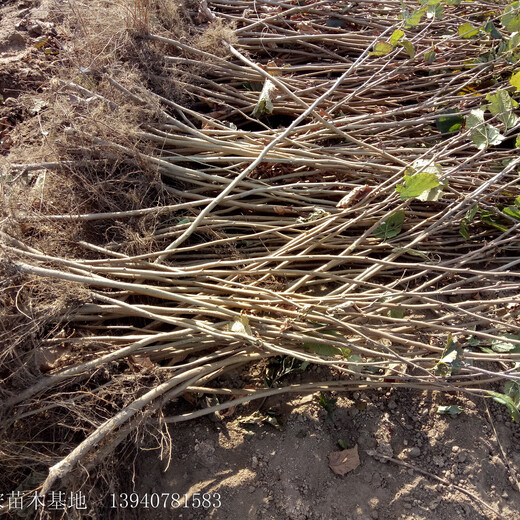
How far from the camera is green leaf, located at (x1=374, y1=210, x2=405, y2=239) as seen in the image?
1.75 meters

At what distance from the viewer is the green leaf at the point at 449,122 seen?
6.59 ft

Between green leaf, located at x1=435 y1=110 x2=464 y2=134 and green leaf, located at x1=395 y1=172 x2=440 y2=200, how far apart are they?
2.00 ft

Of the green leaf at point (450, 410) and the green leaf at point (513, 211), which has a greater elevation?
the green leaf at point (513, 211)

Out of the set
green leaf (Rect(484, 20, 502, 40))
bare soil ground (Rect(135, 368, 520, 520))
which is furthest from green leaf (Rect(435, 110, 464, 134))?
bare soil ground (Rect(135, 368, 520, 520))

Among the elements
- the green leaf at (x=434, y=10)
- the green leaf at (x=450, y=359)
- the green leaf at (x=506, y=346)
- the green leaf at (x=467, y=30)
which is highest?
the green leaf at (x=434, y=10)

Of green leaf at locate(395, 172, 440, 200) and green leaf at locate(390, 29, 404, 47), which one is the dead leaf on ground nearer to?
green leaf at locate(395, 172, 440, 200)

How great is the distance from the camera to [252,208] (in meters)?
1.82

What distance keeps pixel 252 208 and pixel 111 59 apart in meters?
1.00

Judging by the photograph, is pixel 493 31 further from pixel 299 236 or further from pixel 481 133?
pixel 299 236

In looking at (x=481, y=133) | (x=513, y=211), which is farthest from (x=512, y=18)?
(x=513, y=211)

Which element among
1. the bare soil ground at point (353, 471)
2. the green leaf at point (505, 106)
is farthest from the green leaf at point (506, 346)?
the green leaf at point (505, 106)

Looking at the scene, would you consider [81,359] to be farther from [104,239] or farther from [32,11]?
[32,11]

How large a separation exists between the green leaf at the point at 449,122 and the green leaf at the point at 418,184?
24.0 inches

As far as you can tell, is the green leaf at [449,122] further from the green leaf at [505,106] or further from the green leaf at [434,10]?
the green leaf at [434,10]
